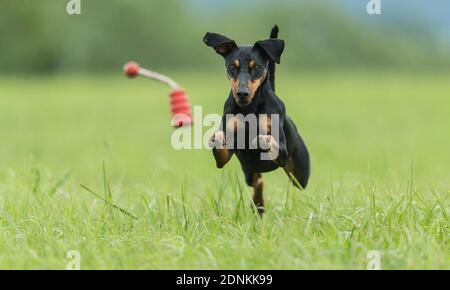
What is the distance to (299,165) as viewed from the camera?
4281 millimetres

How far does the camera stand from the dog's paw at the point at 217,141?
372cm

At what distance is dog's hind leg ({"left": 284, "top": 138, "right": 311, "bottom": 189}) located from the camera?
426 centimetres

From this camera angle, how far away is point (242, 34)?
23094 millimetres

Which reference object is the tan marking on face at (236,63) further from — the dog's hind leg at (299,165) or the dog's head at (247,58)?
the dog's hind leg at (299,165)

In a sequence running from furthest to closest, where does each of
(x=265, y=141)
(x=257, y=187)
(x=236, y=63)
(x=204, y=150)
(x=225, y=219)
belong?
(x=204, y=150), (x=225, y=219), (x=257, y=187), (x=236, y=63), (x=265, y=141)

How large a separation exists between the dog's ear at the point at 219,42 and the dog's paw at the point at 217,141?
1.35 feet

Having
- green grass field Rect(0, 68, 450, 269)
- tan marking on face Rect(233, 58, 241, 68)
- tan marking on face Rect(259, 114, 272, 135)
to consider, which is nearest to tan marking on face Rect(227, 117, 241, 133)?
tan marking on face Rect(259, 114, 272, 135)

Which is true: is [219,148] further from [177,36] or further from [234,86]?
[177,36]

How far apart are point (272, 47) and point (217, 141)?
52 centimetres

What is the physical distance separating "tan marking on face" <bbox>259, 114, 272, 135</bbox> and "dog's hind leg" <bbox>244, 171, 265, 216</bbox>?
436 millimetres

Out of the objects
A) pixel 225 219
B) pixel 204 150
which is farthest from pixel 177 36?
pixel 225 219

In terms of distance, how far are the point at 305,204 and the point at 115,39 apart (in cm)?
2587

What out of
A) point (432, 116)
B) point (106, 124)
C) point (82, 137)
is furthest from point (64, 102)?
point (432, 116)

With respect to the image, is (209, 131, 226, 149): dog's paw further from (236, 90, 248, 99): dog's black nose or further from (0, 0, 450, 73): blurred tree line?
(0, 0, 450, 73): blurred tree line
